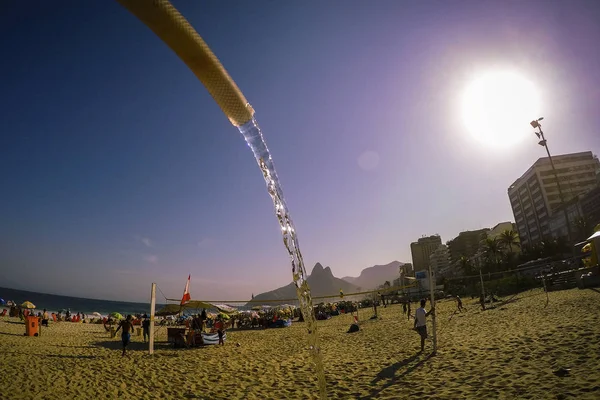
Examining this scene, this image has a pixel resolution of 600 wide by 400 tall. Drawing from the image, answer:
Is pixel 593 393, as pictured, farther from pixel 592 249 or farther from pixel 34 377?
pixel 592 249

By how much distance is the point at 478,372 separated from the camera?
27.0 feet

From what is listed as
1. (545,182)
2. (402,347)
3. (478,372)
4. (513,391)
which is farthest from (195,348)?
(545,182)

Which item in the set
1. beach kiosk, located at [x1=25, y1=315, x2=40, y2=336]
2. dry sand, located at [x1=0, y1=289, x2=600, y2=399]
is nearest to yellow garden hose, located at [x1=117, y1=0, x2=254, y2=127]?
dry sand, located at [x1=0, y1=289, x2=600, y2=399]

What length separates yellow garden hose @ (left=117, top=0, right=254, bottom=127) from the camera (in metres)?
1.59

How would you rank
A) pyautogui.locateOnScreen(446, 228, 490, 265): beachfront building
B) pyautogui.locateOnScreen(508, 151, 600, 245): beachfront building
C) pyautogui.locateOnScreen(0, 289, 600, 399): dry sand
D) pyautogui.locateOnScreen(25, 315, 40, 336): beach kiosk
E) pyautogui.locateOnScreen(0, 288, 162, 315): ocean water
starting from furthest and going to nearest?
pyautogui.locateOnScreen(446, 228, 490, 265): beachfront building
pyautogui.locateOnScreen(0, 288, 162, 315): ocean water
pyautogui.locateOnScreen(508, 151, 600, 245): beachfront building
pyautogui.locateOnScreen(25, 315, 40, 336): beach kiosk
pyautogui.locateOnScreen(0, 289, 600, 399): dry sand

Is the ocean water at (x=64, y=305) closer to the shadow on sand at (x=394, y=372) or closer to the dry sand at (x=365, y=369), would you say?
the dry sand at (x=365, y=369)

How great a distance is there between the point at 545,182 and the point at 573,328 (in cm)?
9509

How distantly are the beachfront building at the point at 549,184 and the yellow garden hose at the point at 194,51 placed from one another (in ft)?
314

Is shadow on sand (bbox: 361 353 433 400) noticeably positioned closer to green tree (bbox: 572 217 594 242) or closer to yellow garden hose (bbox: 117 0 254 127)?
yellow garden hose (bbox: 117 0 254 127)

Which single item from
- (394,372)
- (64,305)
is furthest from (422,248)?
(394,372)

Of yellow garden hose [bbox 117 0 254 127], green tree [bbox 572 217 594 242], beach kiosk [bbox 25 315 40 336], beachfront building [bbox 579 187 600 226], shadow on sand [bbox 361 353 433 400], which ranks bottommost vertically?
shadow on sand [bbox 361 353 433 400]

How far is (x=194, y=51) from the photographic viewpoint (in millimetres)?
1828

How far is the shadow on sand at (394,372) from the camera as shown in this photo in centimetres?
792

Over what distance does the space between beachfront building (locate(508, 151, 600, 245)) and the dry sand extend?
273ft
